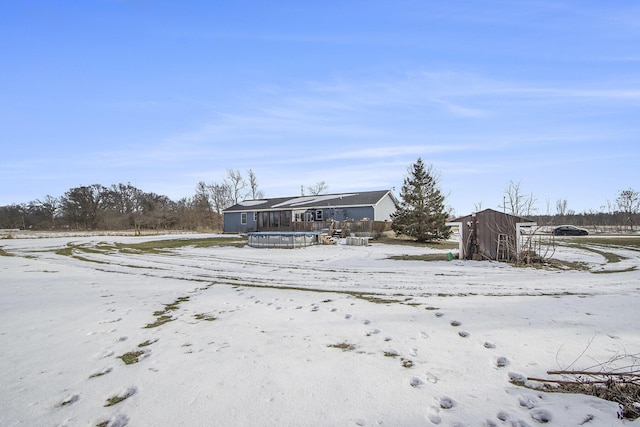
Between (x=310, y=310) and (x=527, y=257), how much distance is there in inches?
401

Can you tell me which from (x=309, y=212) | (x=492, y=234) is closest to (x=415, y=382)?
(x=492, y=234)

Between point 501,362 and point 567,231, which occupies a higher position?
point 567,231

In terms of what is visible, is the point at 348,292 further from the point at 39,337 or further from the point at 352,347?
the point at 39,337

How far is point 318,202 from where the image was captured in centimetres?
3469

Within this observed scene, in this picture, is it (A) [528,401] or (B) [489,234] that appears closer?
(A) [528,401]

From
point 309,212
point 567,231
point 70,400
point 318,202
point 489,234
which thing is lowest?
point 70,400

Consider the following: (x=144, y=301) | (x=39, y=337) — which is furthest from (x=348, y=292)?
(x=39, y=337)

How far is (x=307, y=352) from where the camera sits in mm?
4203

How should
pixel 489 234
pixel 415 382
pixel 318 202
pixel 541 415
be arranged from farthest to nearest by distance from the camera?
pixel 318 202 → pixel 489 234 → pixel 415 382 → pixel 541 415

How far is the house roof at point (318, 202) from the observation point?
32.1 metres

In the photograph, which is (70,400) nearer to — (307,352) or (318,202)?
(307,352)

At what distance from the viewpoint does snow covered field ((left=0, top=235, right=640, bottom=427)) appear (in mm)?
2914

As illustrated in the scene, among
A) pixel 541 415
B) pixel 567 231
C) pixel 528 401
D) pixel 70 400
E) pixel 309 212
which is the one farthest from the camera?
pixel 567 231

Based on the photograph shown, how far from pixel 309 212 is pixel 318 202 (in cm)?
147
